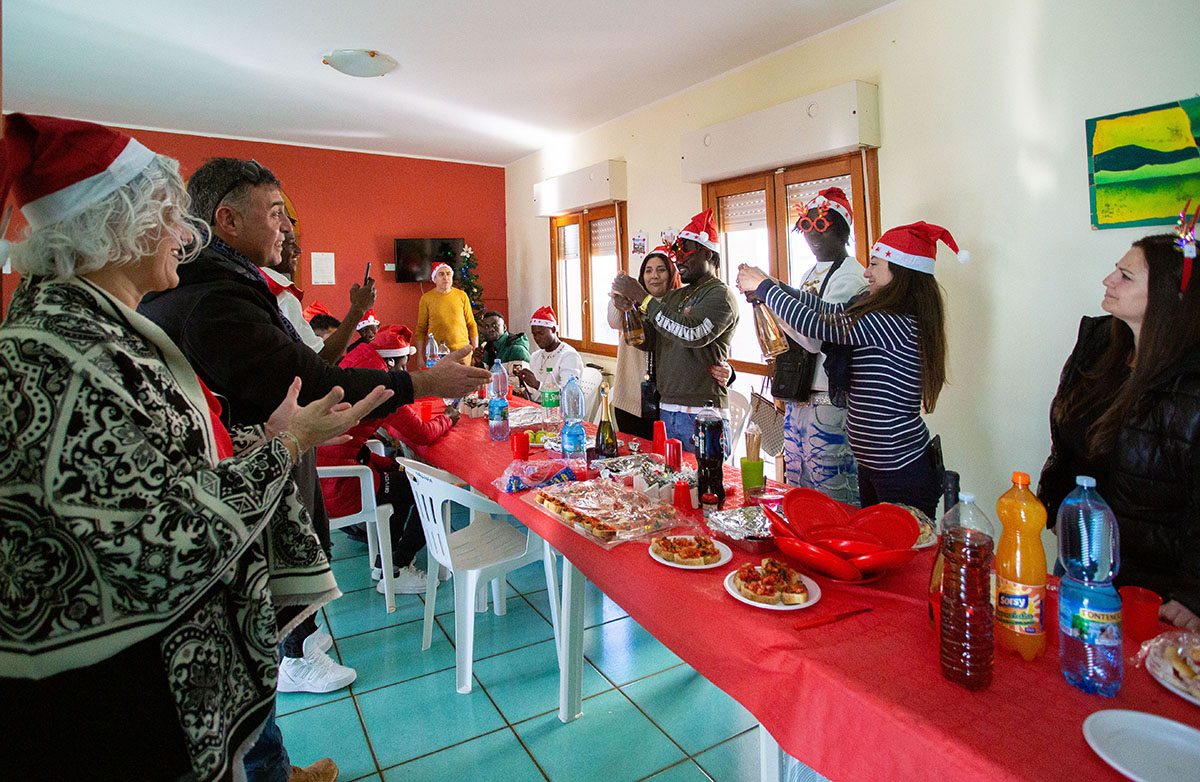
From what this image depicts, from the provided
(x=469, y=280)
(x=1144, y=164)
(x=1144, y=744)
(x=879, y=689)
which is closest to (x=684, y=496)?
(x=879, y=689)

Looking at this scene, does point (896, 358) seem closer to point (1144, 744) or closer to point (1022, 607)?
point (1022, 607)

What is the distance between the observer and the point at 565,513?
193cm

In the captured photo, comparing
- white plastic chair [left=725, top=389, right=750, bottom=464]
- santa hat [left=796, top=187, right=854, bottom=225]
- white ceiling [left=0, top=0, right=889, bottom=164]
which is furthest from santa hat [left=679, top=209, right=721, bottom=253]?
white ceiling [left=0, top=0, right=889, bottom=164]

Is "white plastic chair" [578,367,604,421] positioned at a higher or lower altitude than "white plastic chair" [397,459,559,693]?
higher

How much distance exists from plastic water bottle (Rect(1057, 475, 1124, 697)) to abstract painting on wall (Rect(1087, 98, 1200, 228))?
205 cm

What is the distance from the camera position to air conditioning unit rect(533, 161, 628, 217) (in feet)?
18.2

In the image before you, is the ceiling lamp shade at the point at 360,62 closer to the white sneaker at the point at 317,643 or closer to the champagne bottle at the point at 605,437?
the champagne bottle at the point at 605,437

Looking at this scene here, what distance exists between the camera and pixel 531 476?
2311mm

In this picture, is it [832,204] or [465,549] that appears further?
[832,204]

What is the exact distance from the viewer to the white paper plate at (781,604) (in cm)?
129

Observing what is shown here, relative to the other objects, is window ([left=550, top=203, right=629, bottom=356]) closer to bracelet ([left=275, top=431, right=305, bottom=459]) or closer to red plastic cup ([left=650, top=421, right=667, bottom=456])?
red plastic cup ([left=650, top=421, right=667, bottom=456])

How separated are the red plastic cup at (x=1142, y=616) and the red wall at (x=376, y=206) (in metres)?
6.66

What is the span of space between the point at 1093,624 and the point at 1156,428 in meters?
0.81

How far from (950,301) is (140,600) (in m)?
3.40
